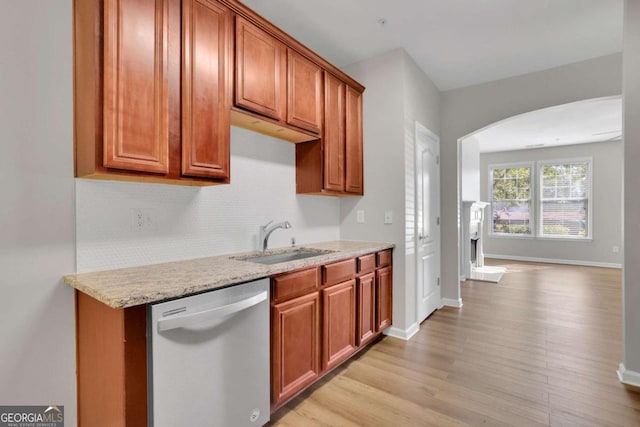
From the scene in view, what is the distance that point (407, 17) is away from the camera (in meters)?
2.50

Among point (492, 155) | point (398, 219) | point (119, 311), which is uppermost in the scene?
point (492, 155)

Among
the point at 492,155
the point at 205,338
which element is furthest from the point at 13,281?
the point at 492,155

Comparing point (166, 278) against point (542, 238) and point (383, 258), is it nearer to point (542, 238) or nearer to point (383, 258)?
point (383, 258)

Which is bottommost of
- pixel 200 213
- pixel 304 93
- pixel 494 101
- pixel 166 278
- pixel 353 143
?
pixel 166 278

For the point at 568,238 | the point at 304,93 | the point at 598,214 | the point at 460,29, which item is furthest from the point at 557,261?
the point at 304,93

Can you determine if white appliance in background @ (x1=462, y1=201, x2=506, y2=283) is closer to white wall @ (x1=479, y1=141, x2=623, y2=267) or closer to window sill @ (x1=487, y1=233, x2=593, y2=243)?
window sill @ (x1=487, y1=233, x2=593, y2=243)

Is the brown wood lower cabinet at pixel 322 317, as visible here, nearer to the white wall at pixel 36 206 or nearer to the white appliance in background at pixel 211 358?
the white appliance in background at pixel 211 358

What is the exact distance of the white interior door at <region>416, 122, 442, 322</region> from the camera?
3.28m

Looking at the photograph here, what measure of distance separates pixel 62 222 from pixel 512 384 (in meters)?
2.98

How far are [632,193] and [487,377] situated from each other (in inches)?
66.5

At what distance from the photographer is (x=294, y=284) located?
191 centimetres

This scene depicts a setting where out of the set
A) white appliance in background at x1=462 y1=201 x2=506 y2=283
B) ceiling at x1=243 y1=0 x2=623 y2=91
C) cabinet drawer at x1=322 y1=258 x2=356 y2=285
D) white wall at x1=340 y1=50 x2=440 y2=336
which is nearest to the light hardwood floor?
white wall at x1=340 y1=50 x2=440 y2=336

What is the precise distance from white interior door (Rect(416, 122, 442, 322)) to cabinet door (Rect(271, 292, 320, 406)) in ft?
5.17

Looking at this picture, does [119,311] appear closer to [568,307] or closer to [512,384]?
[512,384]
